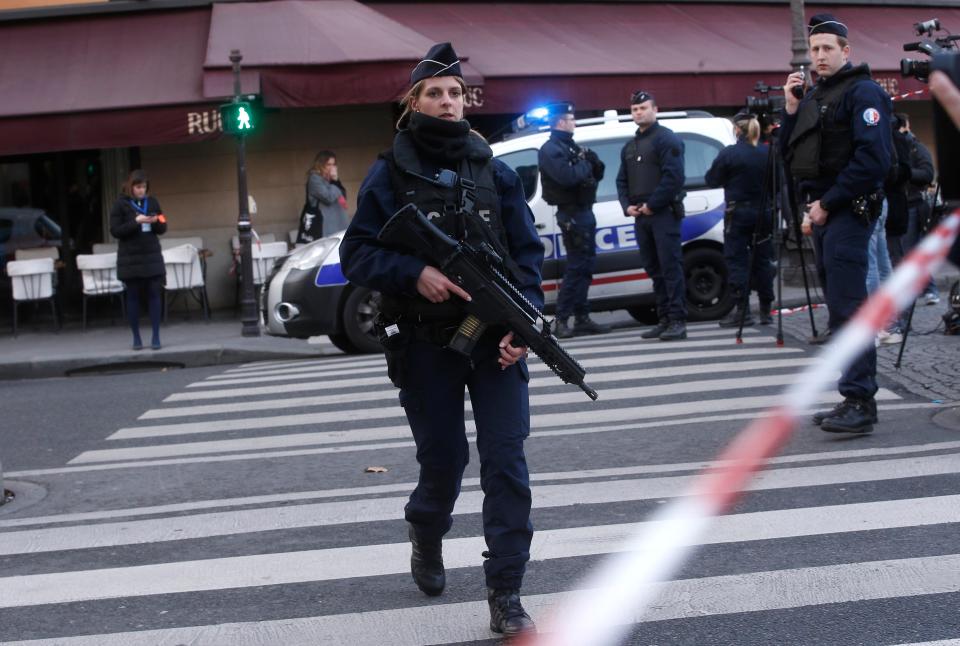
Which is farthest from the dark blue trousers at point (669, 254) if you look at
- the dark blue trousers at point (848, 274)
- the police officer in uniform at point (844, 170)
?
the dark blue trousers at point (848, 274)

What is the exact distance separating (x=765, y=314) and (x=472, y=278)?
8.17 m

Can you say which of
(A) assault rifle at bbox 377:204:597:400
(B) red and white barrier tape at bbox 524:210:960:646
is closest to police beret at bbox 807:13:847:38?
(B) red and white barrier tape at bbox 524:210:960:646

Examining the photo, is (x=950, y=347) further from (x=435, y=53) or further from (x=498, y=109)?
(x=498, y=109)

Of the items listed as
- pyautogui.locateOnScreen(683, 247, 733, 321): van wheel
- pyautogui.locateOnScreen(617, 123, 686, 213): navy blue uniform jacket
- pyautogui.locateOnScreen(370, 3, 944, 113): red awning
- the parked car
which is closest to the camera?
pyautogui.locateOnScreen(617, 123, 686, 213): navy blue uniform jacket

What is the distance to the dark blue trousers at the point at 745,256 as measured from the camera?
11953 millimetres

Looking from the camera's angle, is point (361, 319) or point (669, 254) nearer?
point (669, 254)

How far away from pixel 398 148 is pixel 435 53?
13.9 inches

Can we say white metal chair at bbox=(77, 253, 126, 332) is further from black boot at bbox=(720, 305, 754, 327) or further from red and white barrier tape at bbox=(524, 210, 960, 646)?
red and white barrier tape at bbox=(524, 210, 960, 646)

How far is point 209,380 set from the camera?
1156cm

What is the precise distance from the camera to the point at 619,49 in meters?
18.7

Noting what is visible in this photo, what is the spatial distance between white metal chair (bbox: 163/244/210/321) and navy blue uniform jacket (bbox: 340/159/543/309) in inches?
462

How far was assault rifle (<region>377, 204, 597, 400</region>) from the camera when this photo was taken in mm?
4461

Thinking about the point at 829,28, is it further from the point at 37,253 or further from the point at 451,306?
the point at 37,253

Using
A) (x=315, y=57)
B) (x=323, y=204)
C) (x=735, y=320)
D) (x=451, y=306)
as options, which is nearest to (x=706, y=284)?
(x=735, y=320)
